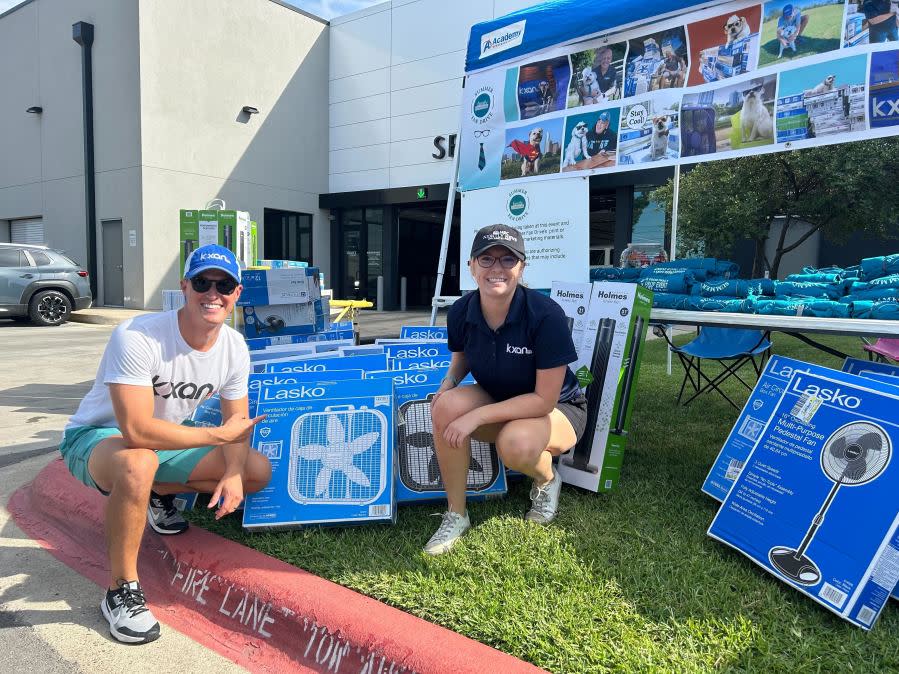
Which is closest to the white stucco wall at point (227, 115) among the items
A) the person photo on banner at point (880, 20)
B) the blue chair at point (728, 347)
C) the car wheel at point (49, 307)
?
the car wheel at point (49, 307)

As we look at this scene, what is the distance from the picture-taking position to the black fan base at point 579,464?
3.11 metres

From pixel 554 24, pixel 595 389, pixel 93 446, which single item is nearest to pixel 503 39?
pixel 554 24

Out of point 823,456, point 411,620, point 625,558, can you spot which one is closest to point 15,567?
point 411,620

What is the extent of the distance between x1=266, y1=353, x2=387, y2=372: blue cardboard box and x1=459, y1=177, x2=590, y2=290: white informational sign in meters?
1.33

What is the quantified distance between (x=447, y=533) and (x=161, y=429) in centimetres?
124

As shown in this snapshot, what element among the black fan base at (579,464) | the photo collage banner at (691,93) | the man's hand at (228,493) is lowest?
the black fan base at (579,464)

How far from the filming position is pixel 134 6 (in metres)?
14.2

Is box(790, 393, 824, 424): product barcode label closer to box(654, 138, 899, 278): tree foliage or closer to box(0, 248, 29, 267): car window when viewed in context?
box(654, 138, 899, 278): tree foliage

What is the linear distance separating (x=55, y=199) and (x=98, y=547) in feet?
57.7

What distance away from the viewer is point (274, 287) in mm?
4566

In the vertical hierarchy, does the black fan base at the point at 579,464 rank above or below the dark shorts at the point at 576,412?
below

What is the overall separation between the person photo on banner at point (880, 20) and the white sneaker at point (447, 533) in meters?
3.04

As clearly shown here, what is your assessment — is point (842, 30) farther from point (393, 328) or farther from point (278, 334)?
point (393, 328)

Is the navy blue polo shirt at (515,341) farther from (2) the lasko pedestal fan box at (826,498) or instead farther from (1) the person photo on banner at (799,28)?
(1) the person photo on banner at (799,28)
